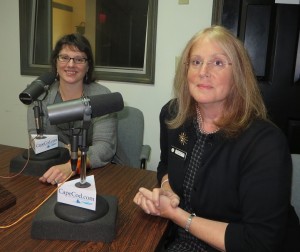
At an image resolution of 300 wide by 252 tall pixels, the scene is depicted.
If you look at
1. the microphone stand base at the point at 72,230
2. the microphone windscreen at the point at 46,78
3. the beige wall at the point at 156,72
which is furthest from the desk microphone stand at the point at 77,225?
the beige wall at the point at 156,72

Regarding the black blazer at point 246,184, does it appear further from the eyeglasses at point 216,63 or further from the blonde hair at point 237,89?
the eyeglasses at point 216,63

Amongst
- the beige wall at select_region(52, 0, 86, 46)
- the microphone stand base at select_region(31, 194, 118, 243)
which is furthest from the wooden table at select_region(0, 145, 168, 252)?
the beige wall at select_region(52, 0, 86, 46)

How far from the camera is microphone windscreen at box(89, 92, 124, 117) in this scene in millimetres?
979

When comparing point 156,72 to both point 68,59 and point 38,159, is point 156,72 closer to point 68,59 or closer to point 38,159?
point 68,59

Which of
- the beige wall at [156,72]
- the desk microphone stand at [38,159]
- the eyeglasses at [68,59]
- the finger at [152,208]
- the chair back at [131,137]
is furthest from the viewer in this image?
the beige wall at [156,72]

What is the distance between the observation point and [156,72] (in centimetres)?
253

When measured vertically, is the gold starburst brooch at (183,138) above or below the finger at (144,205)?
above

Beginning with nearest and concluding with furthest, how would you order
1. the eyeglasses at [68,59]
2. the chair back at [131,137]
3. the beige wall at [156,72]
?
the eyeglasses at [68,59] < the chair back at [131,137] < the beige wall at [156,72]

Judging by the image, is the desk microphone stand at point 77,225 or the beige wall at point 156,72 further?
the beige wall at point 156,72

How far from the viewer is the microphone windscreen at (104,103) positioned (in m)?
0.98

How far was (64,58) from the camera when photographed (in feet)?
6.09

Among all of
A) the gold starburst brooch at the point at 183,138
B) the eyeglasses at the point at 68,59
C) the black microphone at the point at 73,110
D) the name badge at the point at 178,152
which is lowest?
the name badge at the point at 178,152

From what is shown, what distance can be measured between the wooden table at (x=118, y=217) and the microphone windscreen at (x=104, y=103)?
0.38 meters

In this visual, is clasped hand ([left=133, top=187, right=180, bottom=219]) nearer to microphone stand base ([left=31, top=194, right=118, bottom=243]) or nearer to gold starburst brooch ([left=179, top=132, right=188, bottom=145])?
microphone stand base ([left=31, top=194, right=118, bottom=243])
